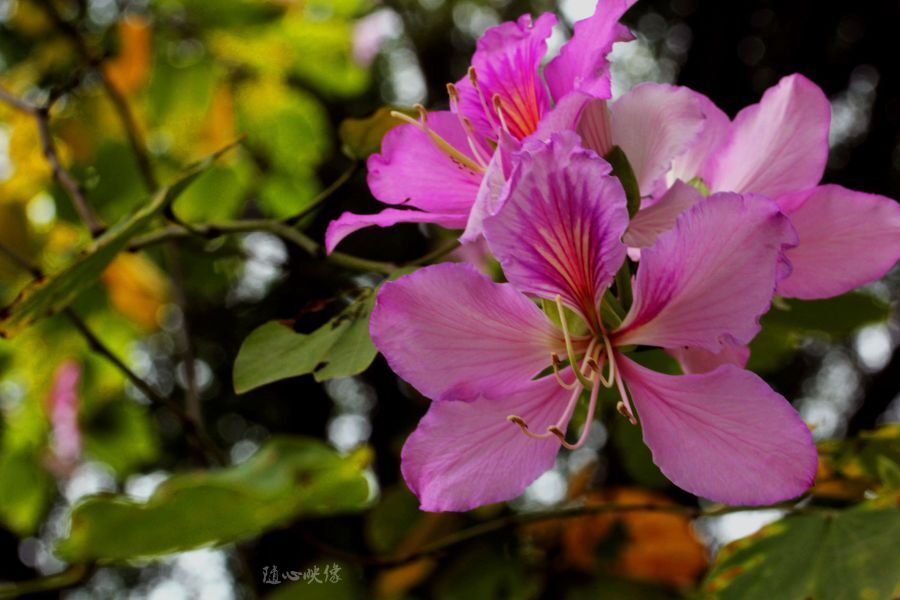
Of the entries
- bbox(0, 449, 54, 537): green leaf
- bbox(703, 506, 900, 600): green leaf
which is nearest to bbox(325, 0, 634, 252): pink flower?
bbox(703, 506, 900, 600): green leaf

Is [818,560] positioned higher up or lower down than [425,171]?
lower down

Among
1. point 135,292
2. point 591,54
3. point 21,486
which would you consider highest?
point 591,54

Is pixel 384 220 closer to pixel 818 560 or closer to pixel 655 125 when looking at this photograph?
pixel 655 125

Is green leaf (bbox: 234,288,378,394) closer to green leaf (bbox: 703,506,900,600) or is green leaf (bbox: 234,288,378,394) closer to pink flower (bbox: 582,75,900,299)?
pink flower (bbox: 582,75,900,299)

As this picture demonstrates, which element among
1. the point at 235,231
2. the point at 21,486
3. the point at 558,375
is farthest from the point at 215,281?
the point at 558,375

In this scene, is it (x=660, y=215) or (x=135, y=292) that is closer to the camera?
(x=660, y=215)

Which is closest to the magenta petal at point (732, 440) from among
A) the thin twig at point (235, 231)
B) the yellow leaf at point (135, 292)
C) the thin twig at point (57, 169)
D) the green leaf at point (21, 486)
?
the thin twig at point (235, 231)

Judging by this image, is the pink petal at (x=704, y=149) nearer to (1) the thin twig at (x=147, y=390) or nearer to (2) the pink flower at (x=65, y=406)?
(1) the thin twig at (x=147, y=390)
